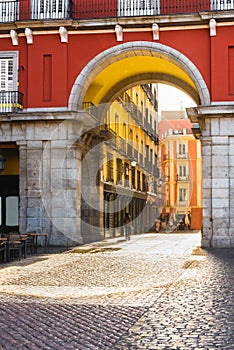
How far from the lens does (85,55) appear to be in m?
23.5

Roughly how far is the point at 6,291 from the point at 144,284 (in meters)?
2.59

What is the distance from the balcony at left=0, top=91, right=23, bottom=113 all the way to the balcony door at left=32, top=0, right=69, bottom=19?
9.98 feet

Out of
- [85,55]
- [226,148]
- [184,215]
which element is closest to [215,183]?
[226,148]

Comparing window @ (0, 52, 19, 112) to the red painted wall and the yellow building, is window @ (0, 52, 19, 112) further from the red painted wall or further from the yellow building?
the yellow building

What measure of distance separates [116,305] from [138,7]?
641 inches

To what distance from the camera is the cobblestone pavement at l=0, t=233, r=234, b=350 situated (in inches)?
271

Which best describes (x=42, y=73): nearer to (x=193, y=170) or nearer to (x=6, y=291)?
(x=6, y=291)

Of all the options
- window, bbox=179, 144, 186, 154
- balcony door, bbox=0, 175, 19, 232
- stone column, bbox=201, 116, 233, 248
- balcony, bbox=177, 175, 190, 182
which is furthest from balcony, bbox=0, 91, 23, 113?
window, bbox=179, 144, 186, 154

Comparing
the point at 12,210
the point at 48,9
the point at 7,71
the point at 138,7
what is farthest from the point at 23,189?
the point at 138,7

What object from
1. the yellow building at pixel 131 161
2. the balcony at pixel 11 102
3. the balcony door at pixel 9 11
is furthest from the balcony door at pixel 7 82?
the yellow building at pixel 131 161

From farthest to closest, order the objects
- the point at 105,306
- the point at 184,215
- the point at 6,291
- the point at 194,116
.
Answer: the point at 184,215 → the point at 194,116 → the point at 6,291 → the point at 105,306

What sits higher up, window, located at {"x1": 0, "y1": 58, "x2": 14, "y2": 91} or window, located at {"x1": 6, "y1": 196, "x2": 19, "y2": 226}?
window, located at {"x1": 0, "y1": 58, "x2": 14, "y2": 91}

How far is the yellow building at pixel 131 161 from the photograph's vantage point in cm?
3366

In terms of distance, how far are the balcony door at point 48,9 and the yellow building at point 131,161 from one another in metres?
7.60
